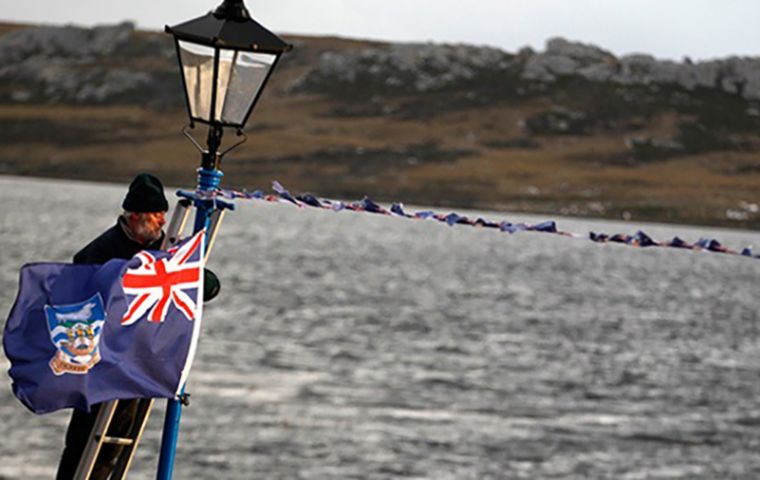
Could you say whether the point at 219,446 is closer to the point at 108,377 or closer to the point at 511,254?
the point at 108,377

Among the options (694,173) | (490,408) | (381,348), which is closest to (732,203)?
(694,173)

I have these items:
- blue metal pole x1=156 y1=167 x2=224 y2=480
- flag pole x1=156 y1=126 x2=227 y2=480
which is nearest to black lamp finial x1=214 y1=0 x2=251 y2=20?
flag pole x1=156 y1=126 x2=227 y2=480

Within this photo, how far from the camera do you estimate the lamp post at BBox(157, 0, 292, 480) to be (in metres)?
8.47

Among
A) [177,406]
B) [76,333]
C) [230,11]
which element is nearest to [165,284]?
[76,333]

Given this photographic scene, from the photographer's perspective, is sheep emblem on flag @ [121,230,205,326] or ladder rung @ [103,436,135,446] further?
ladder rung @ [103,436,135,446]

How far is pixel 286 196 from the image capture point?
8086mm

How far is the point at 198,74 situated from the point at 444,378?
30864 millimetres

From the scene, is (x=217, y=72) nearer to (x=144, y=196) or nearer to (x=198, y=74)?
(x=198, y=74)

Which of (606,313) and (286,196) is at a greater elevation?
(286,196)

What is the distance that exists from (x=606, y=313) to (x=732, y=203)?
123438mm

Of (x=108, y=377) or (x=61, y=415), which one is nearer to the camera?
(x=108, y=377)

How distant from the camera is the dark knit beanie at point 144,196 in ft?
27.9

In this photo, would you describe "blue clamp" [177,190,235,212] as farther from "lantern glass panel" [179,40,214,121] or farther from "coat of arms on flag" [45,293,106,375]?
"coat of arms on flag" [45,293,106,375]

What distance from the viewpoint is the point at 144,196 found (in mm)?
8508
